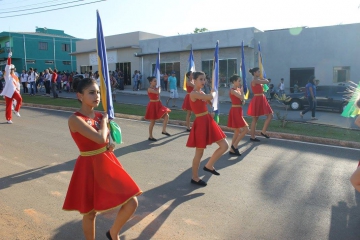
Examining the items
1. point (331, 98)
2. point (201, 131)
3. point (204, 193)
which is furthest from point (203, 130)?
point (331, 98)

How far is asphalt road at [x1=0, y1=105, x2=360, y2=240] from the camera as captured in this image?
4156 mm

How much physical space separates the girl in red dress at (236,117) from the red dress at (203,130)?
1985 millimetres

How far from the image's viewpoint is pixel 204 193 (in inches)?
212

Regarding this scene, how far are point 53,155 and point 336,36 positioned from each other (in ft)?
66.7

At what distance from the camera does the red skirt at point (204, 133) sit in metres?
5.75

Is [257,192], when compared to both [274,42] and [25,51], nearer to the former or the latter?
[274,42]

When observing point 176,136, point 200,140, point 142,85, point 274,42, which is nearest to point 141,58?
point 142,85

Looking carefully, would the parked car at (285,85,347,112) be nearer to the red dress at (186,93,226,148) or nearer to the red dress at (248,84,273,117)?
the red dress at (248,84,273,117)

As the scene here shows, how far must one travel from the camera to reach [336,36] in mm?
22078

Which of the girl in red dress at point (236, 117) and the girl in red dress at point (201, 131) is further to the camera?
the girl in red dress at point (236, 117)

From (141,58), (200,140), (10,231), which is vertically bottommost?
(10,231)

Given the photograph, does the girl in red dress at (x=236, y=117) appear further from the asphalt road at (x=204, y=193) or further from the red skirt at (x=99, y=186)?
the red skirt at (x=99, y=186)

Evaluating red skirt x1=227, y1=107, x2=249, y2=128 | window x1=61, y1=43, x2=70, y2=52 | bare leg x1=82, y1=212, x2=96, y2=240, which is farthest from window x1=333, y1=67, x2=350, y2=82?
window x1=61, y1=43, x2=70, y2=52

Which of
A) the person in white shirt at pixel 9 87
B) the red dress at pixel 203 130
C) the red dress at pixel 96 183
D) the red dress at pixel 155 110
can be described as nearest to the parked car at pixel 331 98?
the red dress at pixel 155 110
